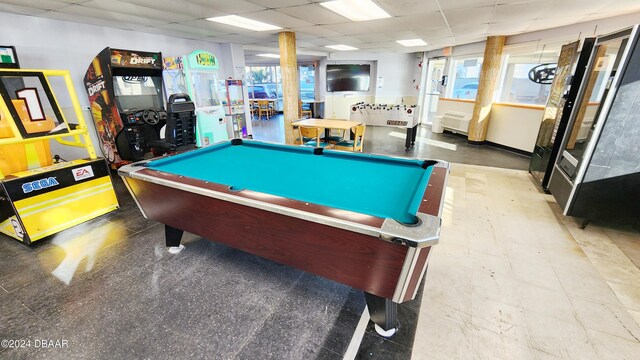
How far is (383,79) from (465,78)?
9.54ft

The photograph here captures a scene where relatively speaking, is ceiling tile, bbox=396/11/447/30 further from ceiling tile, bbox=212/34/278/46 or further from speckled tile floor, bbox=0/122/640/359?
speckled tile floor, bbox=0/122/640/359

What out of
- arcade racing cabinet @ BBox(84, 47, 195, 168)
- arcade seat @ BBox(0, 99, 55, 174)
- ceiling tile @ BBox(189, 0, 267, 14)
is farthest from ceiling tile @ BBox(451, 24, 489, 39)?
arcade seat @ BBox(0, 99, 55, 174)

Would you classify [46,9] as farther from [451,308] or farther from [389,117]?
[389,117]

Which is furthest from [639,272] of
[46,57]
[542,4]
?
[46,57]

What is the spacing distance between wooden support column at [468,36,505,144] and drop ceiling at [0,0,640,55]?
0.59 m

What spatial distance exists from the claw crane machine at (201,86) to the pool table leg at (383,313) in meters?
5.27

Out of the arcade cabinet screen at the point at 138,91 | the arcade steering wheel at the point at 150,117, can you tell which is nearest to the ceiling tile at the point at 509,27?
the arcade steering wheel at the point at 150,117

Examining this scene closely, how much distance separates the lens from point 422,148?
21.0ft

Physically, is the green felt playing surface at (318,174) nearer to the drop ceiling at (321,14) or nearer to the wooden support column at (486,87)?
the drop ceiling at (321,14)

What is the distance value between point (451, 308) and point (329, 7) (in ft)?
12.2

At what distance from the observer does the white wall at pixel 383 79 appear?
9.51 metres

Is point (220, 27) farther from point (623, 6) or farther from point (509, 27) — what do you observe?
point (623, 6)

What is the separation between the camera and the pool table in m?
1.21

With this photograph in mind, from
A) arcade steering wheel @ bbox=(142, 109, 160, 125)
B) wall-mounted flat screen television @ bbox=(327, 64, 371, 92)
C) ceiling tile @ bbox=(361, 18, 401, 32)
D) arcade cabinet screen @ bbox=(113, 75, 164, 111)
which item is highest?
ceiling tile @ bbox=(361, 18, 401, 32)
